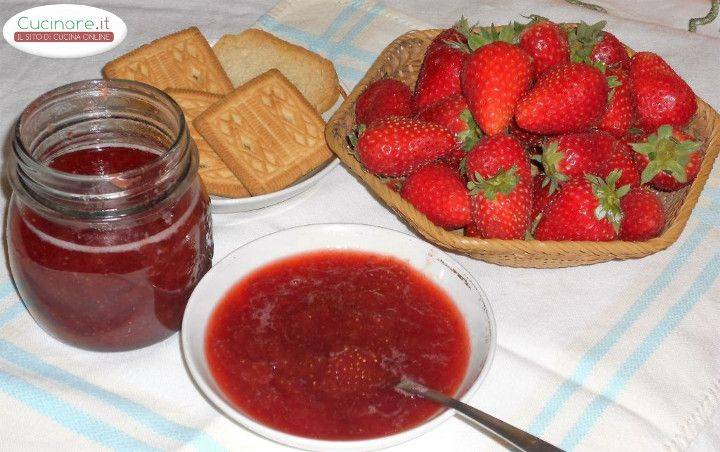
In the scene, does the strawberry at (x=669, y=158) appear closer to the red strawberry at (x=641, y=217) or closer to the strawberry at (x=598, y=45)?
the red strawberry at (x=641, y=217)

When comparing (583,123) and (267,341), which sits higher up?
(583,123)

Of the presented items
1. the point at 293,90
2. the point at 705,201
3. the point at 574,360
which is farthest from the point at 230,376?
the point at 705,201

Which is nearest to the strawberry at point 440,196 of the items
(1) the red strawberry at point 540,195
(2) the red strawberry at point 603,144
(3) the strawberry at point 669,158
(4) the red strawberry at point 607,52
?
(1) the red strawberry at point 540,195

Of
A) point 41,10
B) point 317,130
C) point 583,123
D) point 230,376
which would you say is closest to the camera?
point 230,376

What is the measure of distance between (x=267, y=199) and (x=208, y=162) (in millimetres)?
179

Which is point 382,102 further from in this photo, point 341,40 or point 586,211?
point 341,40

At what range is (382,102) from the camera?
1668mm

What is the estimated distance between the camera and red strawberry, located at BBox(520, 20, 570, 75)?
1.63 m

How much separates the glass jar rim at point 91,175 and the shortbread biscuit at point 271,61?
67 centimetres

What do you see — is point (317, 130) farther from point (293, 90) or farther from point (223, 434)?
point (223, 434)

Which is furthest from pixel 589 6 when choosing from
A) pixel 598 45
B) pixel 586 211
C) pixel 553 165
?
pixel 586 211

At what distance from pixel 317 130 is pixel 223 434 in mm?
723

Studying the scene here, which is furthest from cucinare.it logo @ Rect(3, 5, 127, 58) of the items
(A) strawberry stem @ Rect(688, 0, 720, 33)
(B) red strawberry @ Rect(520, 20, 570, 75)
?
(A) strawberry stem @ Rect(688, 0, 720, 33)

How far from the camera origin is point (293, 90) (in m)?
1.78
